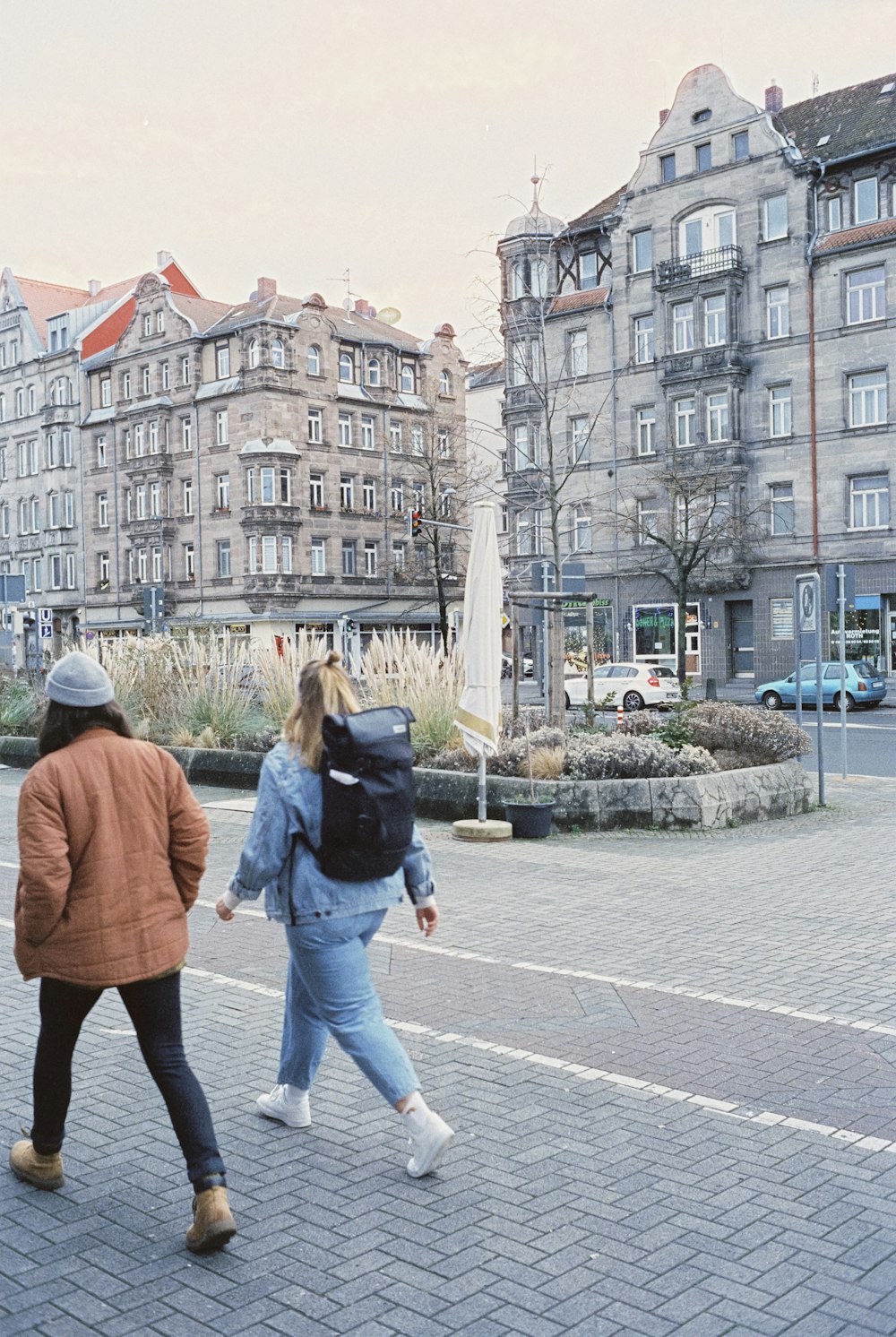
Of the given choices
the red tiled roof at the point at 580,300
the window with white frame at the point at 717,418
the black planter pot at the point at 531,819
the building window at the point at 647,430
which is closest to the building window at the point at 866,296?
the window with white frame at the point at 717,418

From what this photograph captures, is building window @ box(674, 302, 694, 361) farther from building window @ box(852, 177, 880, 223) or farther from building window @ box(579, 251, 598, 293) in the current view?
building window @ box(852, 177, 880, 223)

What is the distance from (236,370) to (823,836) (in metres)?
49.3

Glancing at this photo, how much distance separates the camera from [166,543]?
6119 centimetres

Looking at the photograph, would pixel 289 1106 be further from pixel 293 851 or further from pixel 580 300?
pixel 580 300

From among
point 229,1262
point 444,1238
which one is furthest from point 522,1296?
point 229,1262

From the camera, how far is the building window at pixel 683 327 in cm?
4597

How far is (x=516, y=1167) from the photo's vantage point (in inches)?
182

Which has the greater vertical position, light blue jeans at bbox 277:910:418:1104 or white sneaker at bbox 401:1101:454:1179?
light blue jeans at bbox 277:910:418:1104

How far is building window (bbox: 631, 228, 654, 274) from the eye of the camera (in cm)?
4750

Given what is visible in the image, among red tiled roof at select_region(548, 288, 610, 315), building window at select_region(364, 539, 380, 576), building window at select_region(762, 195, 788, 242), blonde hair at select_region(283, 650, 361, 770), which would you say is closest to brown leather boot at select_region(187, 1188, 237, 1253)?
blonde hair at select_region(283, 650, 361, 770)

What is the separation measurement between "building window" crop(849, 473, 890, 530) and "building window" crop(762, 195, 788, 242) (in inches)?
342

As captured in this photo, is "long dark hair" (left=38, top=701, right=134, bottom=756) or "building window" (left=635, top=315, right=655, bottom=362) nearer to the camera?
"long dark hair" (left=38, top=701, right=134, bottom=756)

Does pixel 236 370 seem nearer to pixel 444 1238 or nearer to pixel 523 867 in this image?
pixel 523 867


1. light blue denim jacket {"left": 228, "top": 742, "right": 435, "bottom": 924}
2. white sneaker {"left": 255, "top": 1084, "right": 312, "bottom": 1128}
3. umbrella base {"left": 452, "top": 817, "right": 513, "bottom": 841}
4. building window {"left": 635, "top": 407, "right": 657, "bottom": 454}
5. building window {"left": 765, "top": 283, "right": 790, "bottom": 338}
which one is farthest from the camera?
building window {"left": 635, "top": 407, "right": 657, "bottom": 454}
